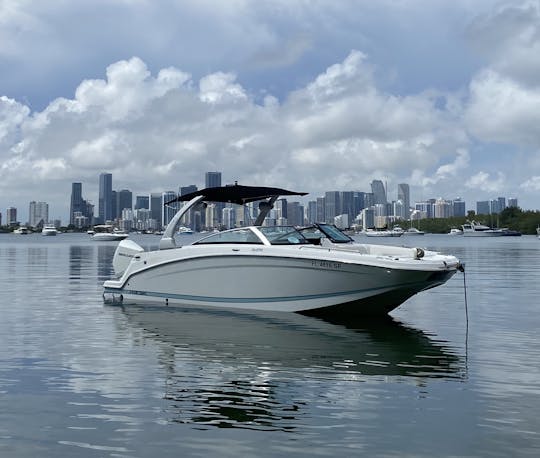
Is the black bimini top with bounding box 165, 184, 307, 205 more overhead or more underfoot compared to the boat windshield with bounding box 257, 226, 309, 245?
more overhead

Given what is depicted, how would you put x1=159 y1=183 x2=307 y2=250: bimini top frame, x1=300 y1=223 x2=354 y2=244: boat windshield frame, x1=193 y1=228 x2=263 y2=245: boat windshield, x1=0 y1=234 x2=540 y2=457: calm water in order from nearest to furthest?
x1=0 y1=234 x2=540 y2=457: calm water → x1=193 y1=228 x2=263 y2=245: boat windshield → x1=300 y1=223 x2=354 y2=244: boat windshield frame → x1=159 y1=183 x2=307 y2=250: bimini top frame

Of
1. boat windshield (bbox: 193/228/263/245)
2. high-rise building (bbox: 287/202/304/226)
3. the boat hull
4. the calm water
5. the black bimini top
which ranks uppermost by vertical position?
the black bimini top

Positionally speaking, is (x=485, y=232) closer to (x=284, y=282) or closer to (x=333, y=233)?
(x=333, y=233)

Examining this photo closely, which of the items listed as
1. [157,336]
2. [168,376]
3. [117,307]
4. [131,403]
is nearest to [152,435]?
[131,403]

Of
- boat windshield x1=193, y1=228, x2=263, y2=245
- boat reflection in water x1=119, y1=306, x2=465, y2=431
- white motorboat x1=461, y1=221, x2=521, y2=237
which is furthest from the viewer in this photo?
white motorboat x1=461, y1=221, x2=521, y2=237

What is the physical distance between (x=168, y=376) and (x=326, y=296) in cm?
761

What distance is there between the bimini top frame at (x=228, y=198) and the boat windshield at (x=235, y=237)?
1.92 m

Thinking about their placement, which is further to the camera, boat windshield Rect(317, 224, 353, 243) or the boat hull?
boat windshield Rect(317, 224, 353, 243)

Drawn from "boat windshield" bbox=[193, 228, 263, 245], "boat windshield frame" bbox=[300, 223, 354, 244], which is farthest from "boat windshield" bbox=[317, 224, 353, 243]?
"boat windshield" bbox=[193, 228, 263, 245]

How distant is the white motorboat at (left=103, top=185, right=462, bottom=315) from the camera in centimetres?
1689

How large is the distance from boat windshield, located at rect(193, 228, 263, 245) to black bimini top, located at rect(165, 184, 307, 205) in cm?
218

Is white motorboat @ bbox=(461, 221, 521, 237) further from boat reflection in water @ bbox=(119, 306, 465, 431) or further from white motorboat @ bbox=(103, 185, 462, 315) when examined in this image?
boat reflection in water @ bbox=(119, 306, 465, 431)

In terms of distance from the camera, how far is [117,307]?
21.2 metres

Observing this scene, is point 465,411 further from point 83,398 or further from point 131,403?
point 83,398
